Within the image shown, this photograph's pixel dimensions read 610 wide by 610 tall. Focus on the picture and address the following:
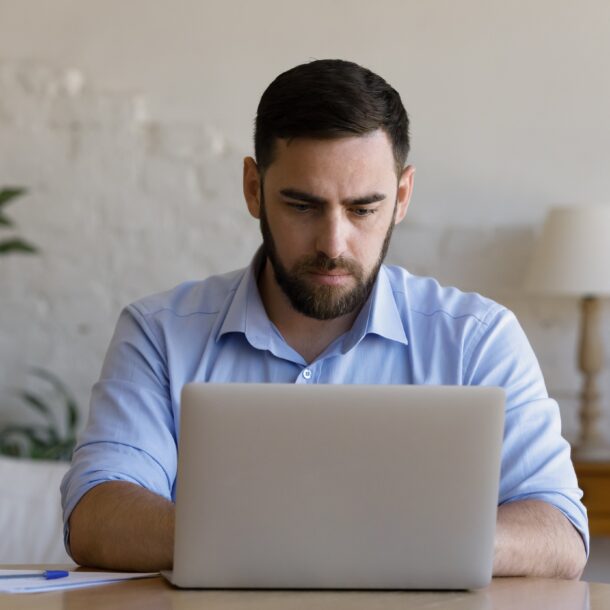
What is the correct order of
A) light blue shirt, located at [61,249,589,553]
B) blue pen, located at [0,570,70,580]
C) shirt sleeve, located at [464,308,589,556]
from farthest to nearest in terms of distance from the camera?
light blue shirt, located at [61,249,589,553]
shirt sleeve, located at [464,308,589,556]
blue pen, located at [0,570,70,580]

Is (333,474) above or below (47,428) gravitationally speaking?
above

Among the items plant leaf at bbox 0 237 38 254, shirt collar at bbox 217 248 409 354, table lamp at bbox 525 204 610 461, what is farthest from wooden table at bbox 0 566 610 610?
plant leaf at bbox 0 237 38 254

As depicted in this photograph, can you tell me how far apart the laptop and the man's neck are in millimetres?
632

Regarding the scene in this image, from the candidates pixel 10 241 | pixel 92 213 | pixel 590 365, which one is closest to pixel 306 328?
pixel 590 365

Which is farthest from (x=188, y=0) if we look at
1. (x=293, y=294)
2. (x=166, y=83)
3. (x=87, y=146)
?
(x=293, y=294)

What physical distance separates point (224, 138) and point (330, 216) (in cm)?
198

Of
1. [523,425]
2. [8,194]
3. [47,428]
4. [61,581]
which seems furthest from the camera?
[47,428]

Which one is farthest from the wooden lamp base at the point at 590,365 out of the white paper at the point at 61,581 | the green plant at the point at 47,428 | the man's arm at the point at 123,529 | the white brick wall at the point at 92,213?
the white paper at the point at 61,581

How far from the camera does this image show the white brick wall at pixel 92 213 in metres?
3.75

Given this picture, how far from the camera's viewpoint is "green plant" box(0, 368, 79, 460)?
3.61 metres

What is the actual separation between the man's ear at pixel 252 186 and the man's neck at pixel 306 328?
0.16 meters

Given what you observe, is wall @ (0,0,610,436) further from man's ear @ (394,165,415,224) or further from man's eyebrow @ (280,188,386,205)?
man's eyebrow @ (280,188,386,205)

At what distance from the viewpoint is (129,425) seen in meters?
1.82

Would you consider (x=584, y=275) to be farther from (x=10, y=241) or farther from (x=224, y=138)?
(x=10, y=241)
